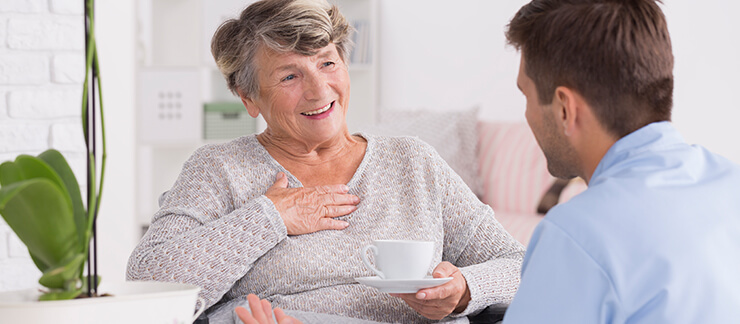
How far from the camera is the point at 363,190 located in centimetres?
159

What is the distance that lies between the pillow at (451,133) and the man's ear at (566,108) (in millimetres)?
2582

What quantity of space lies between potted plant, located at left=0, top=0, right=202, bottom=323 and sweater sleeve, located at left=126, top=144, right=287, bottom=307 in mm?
566

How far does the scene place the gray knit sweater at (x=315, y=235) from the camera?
1.39m

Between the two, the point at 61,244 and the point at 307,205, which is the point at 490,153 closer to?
the point at 307,205

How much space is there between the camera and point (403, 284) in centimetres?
119

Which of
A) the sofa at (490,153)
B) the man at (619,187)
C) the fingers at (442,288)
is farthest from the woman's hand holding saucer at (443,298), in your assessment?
the sofa at (490,153)

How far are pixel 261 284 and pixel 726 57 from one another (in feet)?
7.15

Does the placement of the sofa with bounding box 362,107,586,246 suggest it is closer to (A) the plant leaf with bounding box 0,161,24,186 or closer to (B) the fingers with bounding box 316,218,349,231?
(B) the fingers with bounding box 316,218,349,231

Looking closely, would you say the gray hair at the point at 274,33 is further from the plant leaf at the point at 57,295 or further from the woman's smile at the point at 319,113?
the plant leaf at the point at 57,295

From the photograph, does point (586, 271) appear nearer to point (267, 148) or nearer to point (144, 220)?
point (267, 148)

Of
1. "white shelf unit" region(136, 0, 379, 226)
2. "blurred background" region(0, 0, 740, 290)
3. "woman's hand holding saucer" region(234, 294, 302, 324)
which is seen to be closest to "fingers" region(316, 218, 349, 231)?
"woman's hand holding saucer" region(234, 294, 302, 324)

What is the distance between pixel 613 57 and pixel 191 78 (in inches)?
141

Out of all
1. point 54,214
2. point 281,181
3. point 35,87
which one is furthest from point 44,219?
point 35,87

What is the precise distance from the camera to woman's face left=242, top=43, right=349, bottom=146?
1614mm
